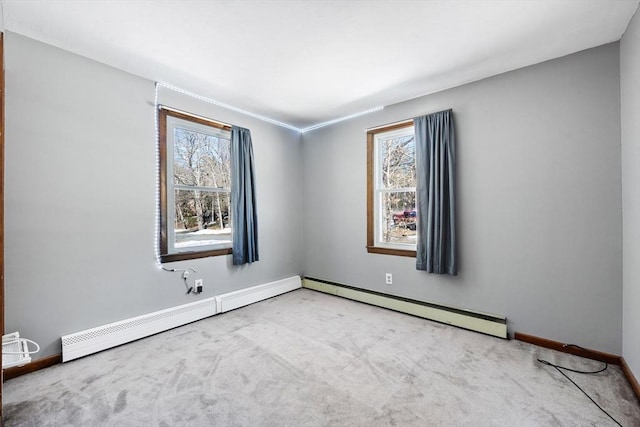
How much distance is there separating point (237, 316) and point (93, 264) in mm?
1497

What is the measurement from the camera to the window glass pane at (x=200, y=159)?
3.09 meters

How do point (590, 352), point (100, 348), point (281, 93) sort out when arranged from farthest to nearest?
point (281, 93) < point (100, 348) < point (590, 352)

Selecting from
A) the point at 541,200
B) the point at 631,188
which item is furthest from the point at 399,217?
the point at 631,188

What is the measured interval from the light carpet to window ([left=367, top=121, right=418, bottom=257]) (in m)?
1.17

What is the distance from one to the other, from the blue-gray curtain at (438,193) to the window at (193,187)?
2365 mm

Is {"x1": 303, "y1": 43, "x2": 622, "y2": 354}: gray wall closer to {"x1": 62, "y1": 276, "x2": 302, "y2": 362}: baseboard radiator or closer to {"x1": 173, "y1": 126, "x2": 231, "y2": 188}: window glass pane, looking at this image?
{"x1": 62, "y1": 276, "x2": 302, "y2": 362}: baseboard radiator

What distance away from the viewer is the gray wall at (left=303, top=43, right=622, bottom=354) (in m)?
2.21

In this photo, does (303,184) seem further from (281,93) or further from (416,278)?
(416,278)

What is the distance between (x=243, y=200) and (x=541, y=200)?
3.13 m

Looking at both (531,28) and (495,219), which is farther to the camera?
(495,219)

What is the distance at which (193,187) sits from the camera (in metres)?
3.17

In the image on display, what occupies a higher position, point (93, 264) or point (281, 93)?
point (281, 93)

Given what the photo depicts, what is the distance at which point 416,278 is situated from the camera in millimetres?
3260

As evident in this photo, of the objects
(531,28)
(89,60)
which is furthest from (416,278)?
(89,60)
